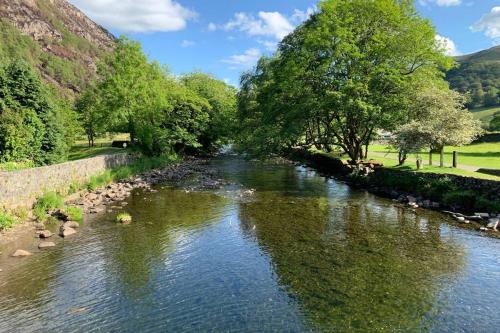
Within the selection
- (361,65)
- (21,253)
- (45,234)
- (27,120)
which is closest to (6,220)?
(45,234)

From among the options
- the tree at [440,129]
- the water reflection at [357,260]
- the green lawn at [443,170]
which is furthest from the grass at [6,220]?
the green lawn at [443,170]

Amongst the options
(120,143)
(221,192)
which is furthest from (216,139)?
(221,192)

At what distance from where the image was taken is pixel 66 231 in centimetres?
2312

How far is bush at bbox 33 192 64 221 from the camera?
25877 millimetres

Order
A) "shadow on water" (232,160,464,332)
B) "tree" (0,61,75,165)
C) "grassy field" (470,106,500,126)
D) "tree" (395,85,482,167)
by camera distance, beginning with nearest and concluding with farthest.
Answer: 1. "shadow on water" (232,160,464,332)
2. "tree" (395,85,482,167)
3. "tree" (0,61,75,165)
4. "grassy field" (470,106,500,126)

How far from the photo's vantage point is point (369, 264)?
720 inches

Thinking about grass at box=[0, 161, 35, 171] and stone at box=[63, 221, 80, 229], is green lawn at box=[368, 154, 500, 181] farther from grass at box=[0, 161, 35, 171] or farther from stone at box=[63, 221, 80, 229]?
grass at box=[0, 161, 35, 171]

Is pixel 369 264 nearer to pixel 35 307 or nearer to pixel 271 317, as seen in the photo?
pixel 271 317

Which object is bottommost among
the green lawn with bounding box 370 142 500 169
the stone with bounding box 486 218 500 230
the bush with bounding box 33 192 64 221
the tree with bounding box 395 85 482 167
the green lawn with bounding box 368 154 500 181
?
the stone with bounding box 486 218 500 230

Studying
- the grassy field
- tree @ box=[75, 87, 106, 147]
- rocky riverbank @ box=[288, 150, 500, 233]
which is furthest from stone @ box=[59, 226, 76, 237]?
the grassy field

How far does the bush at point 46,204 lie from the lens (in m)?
25.9

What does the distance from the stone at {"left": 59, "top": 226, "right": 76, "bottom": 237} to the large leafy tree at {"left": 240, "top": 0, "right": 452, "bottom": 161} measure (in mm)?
25370

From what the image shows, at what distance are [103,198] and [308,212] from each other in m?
17.3

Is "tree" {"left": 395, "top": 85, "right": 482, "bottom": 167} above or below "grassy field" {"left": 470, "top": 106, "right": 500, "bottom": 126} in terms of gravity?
below
